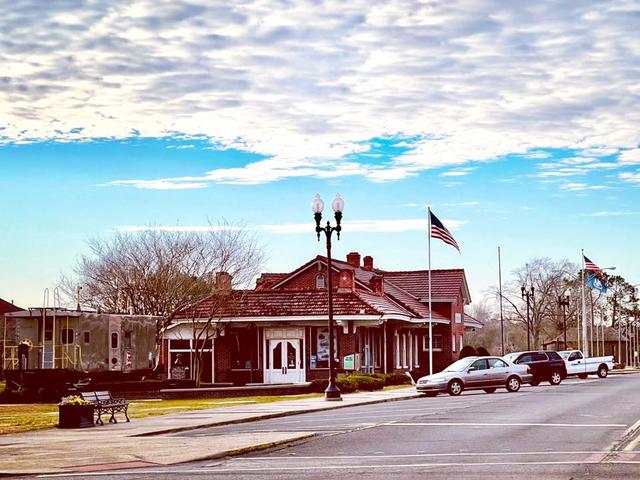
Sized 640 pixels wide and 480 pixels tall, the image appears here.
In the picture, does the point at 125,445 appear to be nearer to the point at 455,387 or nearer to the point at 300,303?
the point at 455,387

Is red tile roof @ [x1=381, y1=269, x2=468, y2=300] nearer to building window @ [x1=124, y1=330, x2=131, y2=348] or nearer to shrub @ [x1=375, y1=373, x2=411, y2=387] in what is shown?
shrub @ [x1=375, y1=373, x2=411, y2=387]

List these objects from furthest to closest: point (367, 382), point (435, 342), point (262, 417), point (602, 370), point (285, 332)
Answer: point (435, 342)
point (602, 370)
point (285, 332)
point (367, 382)
point (262, 417)

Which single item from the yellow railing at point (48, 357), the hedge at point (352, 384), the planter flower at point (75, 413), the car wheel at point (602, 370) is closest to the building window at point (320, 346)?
the hedge at point (352, 384)

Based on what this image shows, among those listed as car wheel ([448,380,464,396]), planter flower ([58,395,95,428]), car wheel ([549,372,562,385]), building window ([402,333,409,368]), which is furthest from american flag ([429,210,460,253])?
planter flower ([58,395,95,428])

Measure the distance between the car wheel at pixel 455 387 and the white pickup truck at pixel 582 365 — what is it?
2119 centimetres

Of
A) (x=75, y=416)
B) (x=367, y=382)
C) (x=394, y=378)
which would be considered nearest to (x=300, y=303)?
(x=394, y=378)

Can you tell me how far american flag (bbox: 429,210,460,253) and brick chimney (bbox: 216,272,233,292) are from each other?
11.2 meters

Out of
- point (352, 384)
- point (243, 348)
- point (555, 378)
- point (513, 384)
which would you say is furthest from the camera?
point (243, 348)

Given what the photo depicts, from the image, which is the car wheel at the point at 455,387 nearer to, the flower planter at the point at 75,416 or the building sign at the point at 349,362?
the building sign at the point at 349,362

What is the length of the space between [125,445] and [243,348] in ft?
123

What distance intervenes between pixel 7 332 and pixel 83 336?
3.51 m

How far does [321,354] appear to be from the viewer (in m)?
56.7

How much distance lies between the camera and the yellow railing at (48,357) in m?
41.9

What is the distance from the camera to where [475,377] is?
42.7 meters
